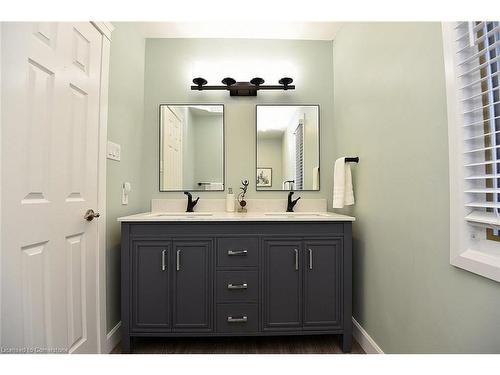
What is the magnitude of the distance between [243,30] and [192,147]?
1094 mm

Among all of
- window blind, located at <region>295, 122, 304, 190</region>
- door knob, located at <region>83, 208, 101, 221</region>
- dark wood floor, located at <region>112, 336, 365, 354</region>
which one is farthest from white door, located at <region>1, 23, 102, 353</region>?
window blind, located at <region>295, 122, 304, 190</region>

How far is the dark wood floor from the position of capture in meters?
1.56

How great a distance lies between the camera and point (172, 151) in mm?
2141

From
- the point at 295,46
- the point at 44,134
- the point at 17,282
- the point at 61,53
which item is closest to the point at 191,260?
the point at 17,282

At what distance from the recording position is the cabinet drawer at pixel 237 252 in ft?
5.01

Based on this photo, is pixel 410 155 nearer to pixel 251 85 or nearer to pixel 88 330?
pixel 251 85

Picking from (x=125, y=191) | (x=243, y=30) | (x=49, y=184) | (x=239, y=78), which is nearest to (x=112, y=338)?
(x=125, y=191)

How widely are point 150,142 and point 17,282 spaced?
1.43m

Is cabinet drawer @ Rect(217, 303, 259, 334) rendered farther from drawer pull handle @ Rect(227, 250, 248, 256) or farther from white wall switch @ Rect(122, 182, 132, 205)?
white wall switch @ Rect(122, 182, 132, 205)

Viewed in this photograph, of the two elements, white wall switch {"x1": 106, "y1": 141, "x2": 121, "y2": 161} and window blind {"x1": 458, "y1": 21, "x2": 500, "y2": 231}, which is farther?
white wall switch {"x1": 106, "y1": 141, "x2": 121, "y2": 161}

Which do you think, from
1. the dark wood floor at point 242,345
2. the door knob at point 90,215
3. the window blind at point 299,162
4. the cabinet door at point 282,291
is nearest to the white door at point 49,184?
the door knob at point 90,215

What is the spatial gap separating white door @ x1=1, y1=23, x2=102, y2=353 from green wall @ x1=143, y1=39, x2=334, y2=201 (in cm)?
71
